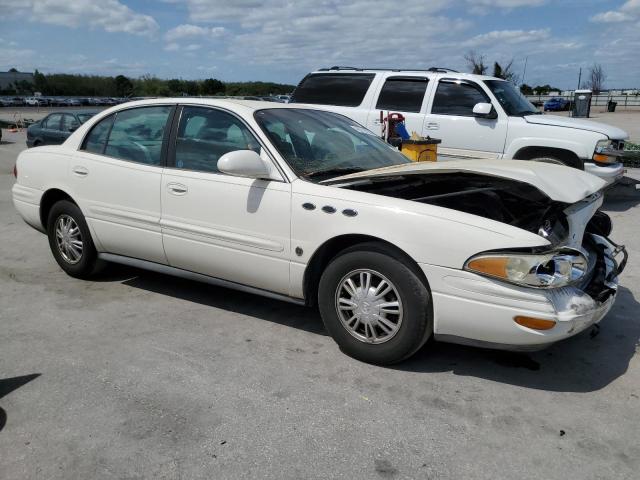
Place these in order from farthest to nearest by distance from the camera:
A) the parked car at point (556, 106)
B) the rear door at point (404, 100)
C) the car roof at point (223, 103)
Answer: the parked car at point (556, 106) → the rear door at point (404, 100) → the car roof at point (223, 103)

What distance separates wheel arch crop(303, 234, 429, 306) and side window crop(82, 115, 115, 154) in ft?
7.66

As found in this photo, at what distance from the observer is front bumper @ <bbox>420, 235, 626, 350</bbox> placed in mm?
3111

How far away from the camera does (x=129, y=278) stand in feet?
17.9

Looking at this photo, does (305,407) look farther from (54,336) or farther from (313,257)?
(54,336)

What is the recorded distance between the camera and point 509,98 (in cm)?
887

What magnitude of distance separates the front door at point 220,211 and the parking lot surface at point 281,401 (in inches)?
19.0

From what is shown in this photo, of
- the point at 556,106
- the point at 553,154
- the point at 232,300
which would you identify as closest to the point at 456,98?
the point at 553,154

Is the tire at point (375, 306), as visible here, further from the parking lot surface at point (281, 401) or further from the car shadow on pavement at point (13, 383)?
the car shadow on pavement at point (13, 383)

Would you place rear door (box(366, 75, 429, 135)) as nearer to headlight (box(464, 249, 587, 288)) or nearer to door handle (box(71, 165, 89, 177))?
door handle (box(71, 165, 89, 177))

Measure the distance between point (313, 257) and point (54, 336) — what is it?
6.43 feet

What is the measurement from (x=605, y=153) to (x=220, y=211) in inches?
251

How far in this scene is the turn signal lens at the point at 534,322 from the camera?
308 cm

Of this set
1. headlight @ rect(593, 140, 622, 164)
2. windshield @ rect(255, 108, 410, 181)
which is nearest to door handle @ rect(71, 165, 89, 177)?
windshield @ rect(255, 108, 410, 181)

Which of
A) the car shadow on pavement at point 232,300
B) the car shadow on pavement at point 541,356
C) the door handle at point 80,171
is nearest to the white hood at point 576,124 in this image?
the car shadow on pavement at point 541,356
